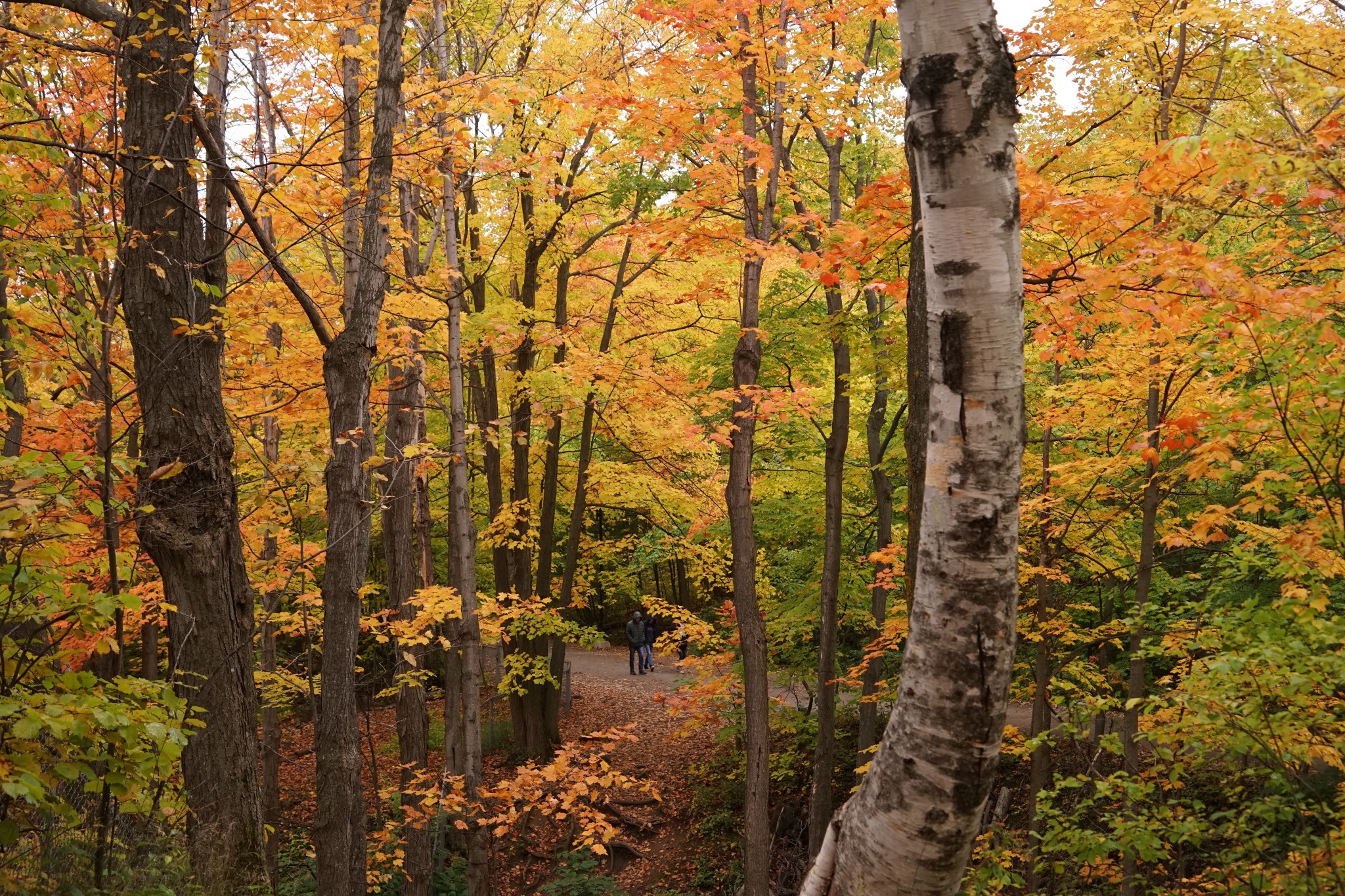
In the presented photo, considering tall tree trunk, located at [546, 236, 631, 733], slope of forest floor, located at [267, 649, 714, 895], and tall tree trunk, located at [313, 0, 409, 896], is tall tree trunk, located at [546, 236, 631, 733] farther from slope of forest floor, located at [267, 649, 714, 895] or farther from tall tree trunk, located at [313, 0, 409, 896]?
tall tree trunk, located at [313, 0, 409, 896]

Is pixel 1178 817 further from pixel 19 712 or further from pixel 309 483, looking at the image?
pixel 309 483

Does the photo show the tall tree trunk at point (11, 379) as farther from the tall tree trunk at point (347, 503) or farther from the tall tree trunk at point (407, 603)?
the tall tree trunk at point (407, 603)

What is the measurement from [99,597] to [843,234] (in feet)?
15.8

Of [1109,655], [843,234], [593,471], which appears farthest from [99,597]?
[1109,655]

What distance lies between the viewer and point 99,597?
2.88 metres

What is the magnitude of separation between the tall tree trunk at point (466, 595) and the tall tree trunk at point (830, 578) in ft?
13.1

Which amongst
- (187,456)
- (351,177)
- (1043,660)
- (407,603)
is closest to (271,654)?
(407,603)

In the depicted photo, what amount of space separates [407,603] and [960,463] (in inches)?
309

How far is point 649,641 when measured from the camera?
21.0 m

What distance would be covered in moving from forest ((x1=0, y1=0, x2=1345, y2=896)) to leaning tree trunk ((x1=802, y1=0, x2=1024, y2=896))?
0.01 meters

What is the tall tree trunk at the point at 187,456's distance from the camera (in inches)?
185

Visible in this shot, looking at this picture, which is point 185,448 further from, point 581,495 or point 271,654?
point 581,495

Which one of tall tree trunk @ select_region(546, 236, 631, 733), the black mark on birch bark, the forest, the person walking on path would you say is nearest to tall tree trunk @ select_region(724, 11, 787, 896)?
the forest

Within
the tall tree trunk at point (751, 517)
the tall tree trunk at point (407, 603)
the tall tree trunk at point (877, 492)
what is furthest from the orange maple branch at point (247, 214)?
the tall tree trunk at point (877, 492)
